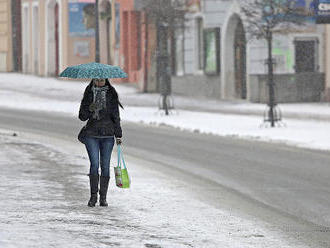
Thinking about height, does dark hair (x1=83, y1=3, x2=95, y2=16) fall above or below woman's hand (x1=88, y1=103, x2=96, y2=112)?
above

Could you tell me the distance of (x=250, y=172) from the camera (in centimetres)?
1856

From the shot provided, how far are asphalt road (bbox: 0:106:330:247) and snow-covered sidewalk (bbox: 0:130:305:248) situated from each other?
17.7 inches

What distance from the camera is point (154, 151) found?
2308 centimetres

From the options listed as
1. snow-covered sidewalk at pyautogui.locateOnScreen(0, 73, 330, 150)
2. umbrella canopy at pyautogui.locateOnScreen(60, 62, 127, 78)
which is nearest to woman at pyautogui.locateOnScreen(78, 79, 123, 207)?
umbrella canopy at pyautogui.locateOnScreen(60, 62, 127, 78)

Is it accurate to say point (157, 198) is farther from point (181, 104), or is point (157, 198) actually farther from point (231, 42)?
point (231, 42)

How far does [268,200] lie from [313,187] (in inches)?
61.9

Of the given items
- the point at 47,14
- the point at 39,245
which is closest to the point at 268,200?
the point at 39,245

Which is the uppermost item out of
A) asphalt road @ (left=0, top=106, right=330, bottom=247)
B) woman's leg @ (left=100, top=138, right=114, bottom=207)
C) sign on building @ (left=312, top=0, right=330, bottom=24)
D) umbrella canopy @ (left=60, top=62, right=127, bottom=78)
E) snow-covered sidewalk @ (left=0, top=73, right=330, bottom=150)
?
sign on building @ (left=312, top=0, right=330, bottom=24)

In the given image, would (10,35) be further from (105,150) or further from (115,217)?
(115,217)

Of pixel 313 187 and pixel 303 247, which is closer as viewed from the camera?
pixel 303 247

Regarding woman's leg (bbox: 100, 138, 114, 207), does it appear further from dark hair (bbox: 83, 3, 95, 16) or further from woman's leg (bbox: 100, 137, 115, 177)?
dark hair (bbox: 83, 3, 95, 16)

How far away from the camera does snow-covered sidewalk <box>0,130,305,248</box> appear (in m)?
10.5

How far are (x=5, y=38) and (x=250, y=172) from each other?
48.6 meters

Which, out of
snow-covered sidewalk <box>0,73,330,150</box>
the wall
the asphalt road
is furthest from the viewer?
the wall
